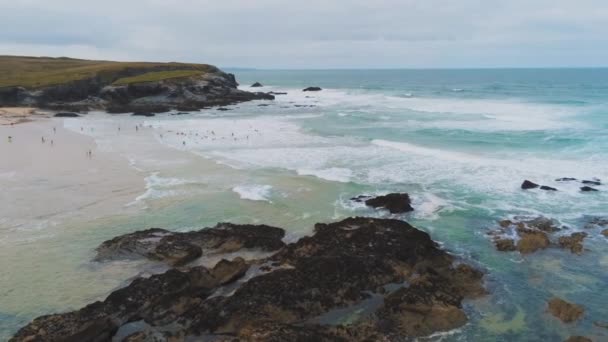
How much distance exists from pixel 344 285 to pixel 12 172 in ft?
82.4

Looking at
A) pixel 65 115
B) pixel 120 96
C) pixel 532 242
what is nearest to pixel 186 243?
pixel 532 242

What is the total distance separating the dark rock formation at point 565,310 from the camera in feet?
48.4

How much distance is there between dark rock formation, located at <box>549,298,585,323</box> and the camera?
48.4ft

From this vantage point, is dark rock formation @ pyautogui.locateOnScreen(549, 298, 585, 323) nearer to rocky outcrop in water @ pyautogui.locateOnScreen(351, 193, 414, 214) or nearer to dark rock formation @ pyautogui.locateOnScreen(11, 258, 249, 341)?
rocky outcrop in water @ pyautogui.locateOnScreen(351, 193, 414, 214)

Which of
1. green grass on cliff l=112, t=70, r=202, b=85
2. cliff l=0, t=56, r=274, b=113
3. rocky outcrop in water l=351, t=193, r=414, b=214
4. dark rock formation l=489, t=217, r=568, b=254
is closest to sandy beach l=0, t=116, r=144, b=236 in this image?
rocky outcrop in water l=351, t=193, r=414, b=214

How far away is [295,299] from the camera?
15047 mm

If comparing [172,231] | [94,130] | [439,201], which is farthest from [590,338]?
[94,130]

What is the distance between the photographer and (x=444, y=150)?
39750 mm

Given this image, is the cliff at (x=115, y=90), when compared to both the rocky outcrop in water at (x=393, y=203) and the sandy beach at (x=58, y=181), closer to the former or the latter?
the sandy beach at (x=58, y=181)

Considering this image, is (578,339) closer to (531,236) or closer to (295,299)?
(531,236)

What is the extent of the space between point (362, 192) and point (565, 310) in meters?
13.9

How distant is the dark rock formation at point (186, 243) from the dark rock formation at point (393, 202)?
229 inches

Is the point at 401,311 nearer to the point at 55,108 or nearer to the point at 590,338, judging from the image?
the point at 590,338

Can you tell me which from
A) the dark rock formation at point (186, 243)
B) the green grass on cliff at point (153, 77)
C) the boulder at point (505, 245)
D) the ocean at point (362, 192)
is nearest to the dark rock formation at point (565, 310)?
the ocean at point (362, 192)
